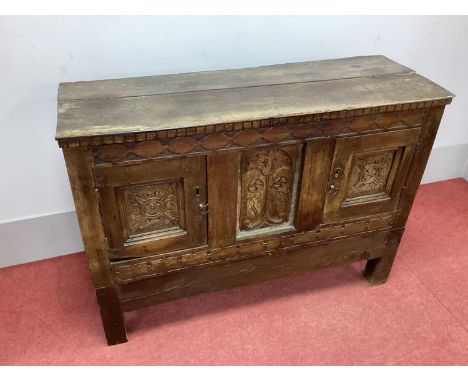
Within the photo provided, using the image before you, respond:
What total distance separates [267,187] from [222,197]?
17 cm

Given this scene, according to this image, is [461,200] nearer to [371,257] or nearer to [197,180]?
[371,257]

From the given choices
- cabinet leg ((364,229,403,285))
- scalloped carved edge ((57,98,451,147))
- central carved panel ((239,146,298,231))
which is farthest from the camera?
cabinet leg ((364,229,403,285))

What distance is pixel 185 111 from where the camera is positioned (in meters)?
1.33

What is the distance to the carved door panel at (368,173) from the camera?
4.93 ft

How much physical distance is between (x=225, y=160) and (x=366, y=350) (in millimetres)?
1007

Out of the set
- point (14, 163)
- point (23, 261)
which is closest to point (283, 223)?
point (14, 163)

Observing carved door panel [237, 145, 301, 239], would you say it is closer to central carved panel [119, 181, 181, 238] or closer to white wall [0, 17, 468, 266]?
central carved panel [119, 181, 181, 238]

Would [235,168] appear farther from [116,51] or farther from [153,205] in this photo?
[116,51]

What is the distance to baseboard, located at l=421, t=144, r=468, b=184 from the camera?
8.62 ft

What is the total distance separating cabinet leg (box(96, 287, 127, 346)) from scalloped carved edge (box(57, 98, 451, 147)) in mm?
612

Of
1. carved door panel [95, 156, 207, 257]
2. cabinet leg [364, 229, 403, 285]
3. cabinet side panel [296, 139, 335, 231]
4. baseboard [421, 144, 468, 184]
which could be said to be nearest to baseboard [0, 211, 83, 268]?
carved door panel [95, 156, 207, 257]

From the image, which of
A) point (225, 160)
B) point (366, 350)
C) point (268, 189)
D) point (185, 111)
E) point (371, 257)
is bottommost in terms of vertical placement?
point (366, 350)

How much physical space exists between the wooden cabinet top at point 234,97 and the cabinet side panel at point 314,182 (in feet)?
0.42

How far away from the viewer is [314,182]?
60.3 inches
